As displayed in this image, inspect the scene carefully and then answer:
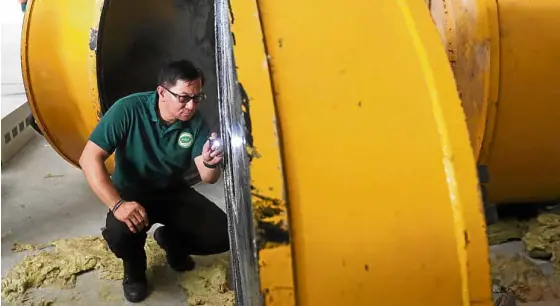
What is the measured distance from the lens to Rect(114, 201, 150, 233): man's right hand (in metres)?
1.72

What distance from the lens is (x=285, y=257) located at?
30.8 inches

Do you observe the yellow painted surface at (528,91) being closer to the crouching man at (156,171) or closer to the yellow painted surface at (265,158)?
the crouching man at (156,171)

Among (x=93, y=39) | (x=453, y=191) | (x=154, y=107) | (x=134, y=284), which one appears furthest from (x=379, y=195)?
(x=93, y=39)

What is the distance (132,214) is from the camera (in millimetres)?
1728

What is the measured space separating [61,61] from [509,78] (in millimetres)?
1578

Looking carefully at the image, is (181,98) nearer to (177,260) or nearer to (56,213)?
(177,260)

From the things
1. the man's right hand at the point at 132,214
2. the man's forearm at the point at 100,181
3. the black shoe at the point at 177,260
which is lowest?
the black shoe at the point at 177,260

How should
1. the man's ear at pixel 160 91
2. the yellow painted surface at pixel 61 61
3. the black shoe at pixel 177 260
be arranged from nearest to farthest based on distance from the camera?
the man's ear at pixel 160 91, the black shoe at pixel 177 260, the yellow painted surface at pixel 61 61

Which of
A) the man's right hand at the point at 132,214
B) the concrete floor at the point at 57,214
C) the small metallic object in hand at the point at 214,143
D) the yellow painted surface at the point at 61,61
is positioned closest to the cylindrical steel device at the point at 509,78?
the concrete floor at the point at 57,214

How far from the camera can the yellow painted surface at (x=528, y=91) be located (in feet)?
5.54

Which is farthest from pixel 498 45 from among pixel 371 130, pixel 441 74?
pixel 371 130

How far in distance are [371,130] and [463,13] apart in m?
1.11

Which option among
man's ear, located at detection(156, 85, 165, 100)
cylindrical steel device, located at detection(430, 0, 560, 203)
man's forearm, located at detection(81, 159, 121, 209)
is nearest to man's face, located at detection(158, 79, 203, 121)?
man's ear, located at detection(156, 85, 165, 100)

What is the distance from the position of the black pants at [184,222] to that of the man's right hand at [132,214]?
4.1 inches
